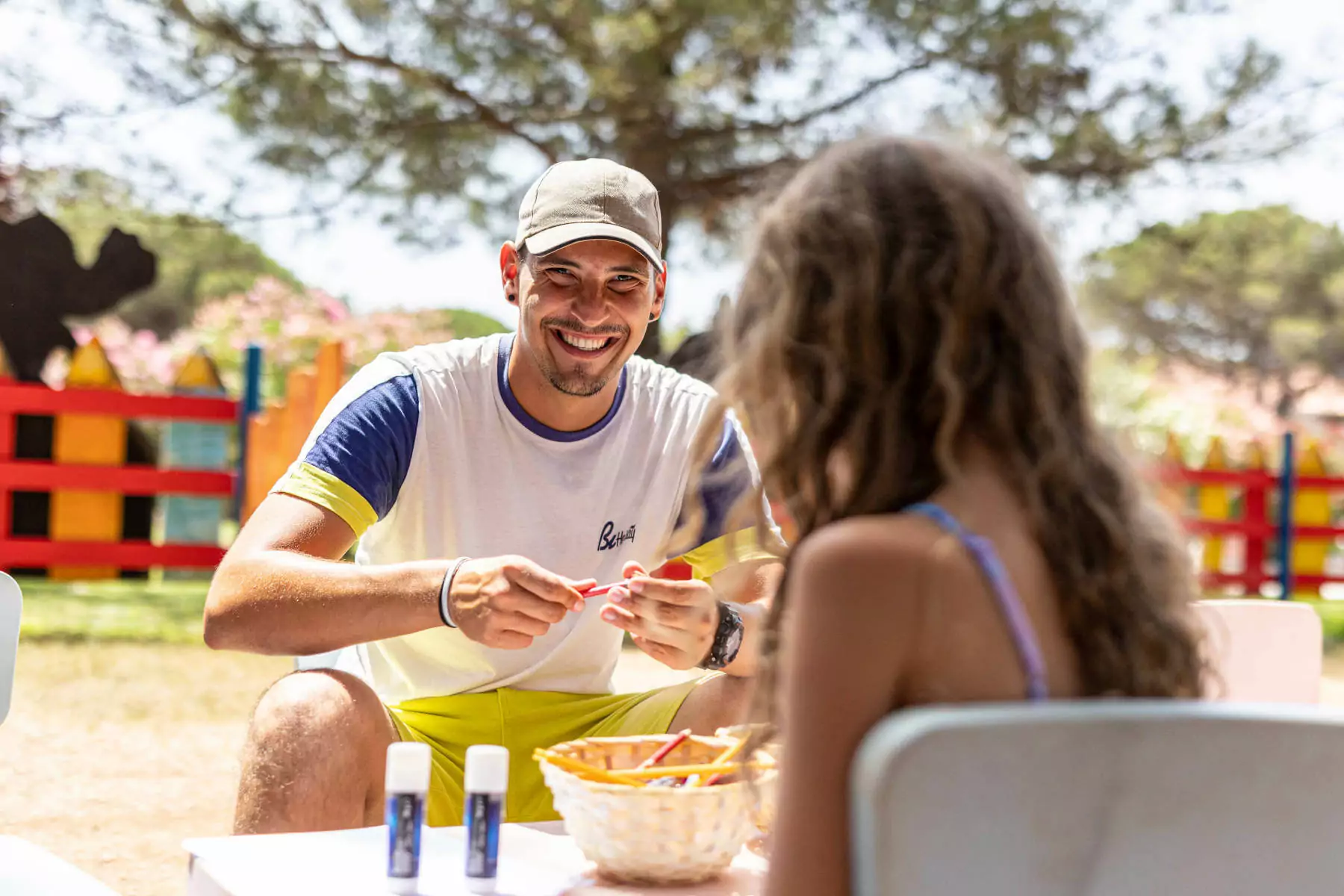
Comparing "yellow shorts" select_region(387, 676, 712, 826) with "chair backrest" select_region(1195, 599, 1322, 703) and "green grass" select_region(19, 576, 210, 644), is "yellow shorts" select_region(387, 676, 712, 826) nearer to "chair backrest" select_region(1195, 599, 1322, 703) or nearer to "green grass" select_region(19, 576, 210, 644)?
"chair backrest" select_region(1195, 599, 1322, 703)

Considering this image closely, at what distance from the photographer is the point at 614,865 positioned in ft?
4.82

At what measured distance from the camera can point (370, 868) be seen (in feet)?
4.84

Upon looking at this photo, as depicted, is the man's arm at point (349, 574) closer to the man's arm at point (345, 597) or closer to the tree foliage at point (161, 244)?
the man's arm at point (345, 597)

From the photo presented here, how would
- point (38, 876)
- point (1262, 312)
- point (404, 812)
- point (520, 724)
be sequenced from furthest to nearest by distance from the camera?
point (1262, 312) < point (520, 724) < point (38, 876) < point (404, 812)

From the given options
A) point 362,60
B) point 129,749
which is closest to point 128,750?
point 129,749

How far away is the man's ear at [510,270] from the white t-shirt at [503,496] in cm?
11

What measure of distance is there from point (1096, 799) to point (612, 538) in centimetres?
165

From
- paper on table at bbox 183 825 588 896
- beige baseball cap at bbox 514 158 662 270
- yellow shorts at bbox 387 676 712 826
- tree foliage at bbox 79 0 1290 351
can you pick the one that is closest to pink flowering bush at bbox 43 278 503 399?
tree foliage at bbox 79 0 1290 351

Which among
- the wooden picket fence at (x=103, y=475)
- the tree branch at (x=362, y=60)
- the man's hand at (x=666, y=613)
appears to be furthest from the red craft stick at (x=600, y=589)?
the wooden picket fence at (x=103, y=475)

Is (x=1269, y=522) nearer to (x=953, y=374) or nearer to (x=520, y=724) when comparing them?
(x=520, y=724)

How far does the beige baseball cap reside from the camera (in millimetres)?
2457

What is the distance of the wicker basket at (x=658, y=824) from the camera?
1422 millimetres

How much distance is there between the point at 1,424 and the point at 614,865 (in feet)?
25.4

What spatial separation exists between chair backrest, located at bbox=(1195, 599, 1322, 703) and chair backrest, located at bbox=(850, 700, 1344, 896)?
4.47 ft
